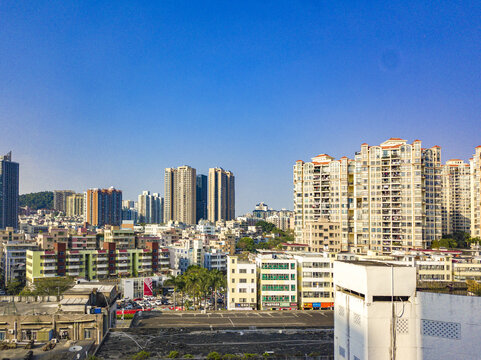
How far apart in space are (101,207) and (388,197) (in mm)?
118830

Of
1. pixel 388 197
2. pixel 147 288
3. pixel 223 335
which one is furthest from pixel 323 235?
pixel 223 335

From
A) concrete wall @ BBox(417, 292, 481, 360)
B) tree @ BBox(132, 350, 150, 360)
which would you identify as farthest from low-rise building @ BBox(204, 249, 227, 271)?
concrete wall @ BBox(417, 292, 481, 360)

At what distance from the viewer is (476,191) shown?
91.6 meters

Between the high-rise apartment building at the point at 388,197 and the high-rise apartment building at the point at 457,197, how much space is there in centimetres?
3788

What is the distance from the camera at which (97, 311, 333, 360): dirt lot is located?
3103 centimetres

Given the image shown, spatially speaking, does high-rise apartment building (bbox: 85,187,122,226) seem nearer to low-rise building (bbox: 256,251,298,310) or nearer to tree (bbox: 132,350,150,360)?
low-rise building (bbox: 256,251,298,310)

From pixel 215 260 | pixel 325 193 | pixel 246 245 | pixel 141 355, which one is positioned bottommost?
pixel 246 245

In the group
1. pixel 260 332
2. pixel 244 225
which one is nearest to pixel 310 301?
pixel 260 332

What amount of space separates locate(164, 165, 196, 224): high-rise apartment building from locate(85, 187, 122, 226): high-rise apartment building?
1168 inches

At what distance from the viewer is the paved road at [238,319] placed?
141 feet

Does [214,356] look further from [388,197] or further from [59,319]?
[388,197]

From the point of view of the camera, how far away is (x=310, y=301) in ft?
177

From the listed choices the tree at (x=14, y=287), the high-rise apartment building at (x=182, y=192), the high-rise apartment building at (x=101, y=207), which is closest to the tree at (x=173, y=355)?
the tree at (x=14, y=287)

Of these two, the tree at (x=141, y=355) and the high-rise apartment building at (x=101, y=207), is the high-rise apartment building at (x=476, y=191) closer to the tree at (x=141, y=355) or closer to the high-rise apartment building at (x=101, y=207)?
the tree at (x=141, y=355)
